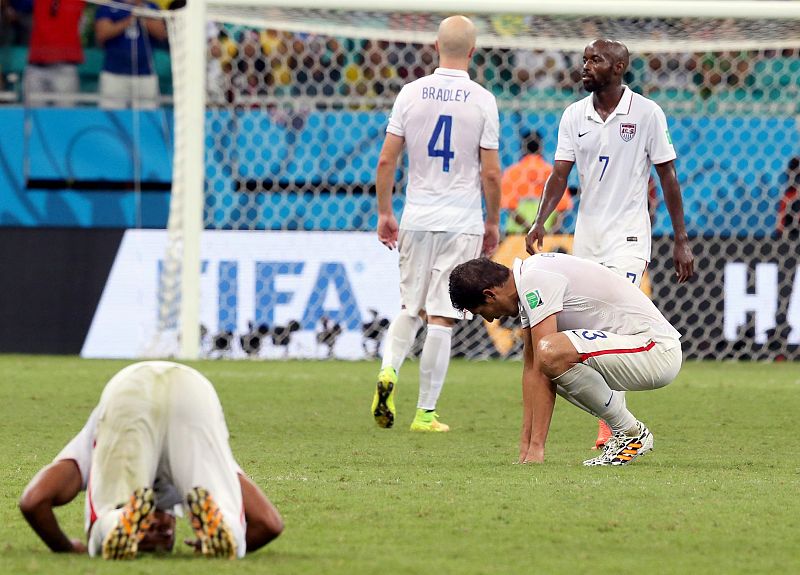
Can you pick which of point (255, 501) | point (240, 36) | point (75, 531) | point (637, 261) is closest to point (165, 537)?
point (255, 501)

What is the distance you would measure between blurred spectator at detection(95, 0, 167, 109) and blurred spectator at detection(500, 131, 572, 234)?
3.07 metres

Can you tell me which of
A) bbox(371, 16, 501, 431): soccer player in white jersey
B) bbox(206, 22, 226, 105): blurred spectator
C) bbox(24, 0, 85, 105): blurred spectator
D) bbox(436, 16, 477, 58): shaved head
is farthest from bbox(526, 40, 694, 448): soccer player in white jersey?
bbox(24, 0, 85, 105): blurred spectator

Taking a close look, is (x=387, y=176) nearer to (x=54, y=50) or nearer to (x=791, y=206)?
(x=791, y=206)

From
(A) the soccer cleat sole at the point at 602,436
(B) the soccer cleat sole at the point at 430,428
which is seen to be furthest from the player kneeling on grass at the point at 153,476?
(B) the soccer cleat sole at the point at 430,428

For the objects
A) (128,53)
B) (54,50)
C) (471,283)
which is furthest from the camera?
(54,50)

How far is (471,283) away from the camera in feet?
17.3

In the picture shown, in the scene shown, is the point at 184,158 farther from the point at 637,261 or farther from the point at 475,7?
the point at 637,261

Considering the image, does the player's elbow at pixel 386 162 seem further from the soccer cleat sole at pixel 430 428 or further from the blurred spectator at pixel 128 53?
the blurred spectator at pixel 128 53

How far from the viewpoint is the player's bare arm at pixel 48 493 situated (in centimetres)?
359

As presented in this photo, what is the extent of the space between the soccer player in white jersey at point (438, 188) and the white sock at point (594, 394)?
1.56 metres

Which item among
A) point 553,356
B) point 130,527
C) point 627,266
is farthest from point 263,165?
point 130,527

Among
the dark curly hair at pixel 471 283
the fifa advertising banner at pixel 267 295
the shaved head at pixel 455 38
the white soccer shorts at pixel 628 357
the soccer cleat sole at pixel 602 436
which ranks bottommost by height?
the fifa advertising banner at pixel 267 295

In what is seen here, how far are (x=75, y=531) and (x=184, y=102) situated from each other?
7.33 meters

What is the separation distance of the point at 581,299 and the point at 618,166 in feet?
3.96
